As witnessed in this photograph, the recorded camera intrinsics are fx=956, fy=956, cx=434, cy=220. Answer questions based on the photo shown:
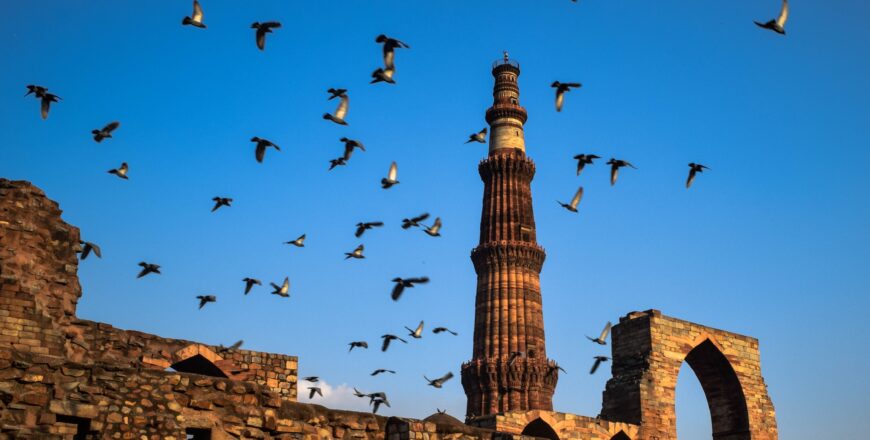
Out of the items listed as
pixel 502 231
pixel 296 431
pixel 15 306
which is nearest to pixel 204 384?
pixel 296 431

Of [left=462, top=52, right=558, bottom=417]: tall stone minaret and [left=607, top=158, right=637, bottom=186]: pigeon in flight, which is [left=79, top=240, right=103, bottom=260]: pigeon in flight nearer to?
[left=607, top=158, right=637, bottom=186]: pigeon in flight

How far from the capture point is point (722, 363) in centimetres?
2603

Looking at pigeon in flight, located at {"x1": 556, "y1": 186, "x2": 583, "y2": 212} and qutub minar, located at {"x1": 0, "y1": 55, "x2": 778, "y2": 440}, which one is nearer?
qutub minar, located at {"x1": 0, "y1": 55, "x2": 778, "y2": 440}

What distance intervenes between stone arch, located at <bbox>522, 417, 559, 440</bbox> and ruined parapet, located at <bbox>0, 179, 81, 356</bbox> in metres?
12.1

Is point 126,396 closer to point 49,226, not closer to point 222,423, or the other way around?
point 222,423

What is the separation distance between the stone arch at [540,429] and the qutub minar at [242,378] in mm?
49

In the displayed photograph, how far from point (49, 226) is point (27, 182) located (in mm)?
750

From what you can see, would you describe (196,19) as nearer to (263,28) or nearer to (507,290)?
(263,28)

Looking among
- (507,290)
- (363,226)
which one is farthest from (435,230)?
(507,290)

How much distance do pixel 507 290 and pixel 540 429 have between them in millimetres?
17328

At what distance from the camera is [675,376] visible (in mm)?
24594

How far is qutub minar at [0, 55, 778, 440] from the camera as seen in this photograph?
777cm

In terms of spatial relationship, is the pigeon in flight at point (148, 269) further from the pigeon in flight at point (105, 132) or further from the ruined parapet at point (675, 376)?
the ruined parapet at point (675, 376)

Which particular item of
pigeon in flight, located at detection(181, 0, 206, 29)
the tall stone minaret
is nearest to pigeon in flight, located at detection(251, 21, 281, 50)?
pigeon in flight, located at detection(181, 0, 206, 29)
